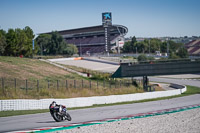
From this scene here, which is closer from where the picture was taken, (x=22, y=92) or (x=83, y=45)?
(x=22, y=92)

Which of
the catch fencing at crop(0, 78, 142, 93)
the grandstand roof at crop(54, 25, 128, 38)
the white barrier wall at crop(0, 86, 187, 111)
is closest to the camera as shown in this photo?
the white barrier wall at crop(0, 86, 187, 111)

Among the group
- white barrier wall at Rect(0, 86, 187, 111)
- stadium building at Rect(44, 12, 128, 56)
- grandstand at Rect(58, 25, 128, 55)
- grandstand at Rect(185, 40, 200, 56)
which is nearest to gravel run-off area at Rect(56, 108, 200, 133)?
white barrier wall at Rect(0, 86, 187, 111)

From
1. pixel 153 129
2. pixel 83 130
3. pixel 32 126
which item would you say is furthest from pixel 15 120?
pixel 153 129

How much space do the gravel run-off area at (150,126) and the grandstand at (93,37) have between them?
121357 mm

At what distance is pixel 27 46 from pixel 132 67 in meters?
48.3

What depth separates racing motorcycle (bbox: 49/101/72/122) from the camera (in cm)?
1734

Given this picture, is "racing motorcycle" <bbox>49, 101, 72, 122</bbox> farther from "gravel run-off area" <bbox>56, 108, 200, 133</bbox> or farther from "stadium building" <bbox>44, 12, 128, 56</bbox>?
"stadium building" <bbox>44, 12, 128, 56</bbox>

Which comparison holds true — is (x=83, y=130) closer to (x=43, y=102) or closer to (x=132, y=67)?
(x=43, y=102)

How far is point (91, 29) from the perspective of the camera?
157 m

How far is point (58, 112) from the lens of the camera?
57.7ft

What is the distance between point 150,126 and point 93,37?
473 ft

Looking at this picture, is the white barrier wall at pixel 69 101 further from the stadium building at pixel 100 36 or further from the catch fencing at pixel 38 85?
the stadium building at pixel 100 36

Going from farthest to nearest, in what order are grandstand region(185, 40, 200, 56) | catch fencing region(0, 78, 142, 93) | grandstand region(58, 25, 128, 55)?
grandstand region(58, 25, 128, 55), grandstand region(185, 40, 200, 56), catch fencing region(0, 78, 142, 93)

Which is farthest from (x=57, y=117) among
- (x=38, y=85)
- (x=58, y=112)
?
(x=38, y=85)
